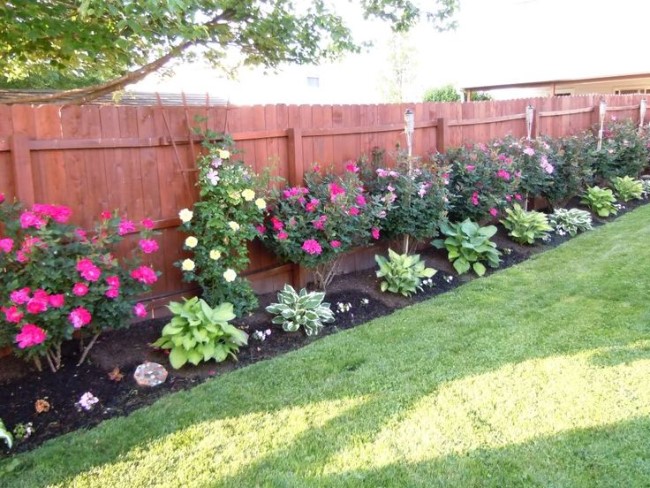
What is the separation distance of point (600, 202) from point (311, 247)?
5.90 metres

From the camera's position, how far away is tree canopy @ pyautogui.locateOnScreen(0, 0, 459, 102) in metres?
5.23

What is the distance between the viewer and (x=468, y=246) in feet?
19.8

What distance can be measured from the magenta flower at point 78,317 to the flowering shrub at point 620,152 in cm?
822

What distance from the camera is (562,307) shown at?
15.3ft

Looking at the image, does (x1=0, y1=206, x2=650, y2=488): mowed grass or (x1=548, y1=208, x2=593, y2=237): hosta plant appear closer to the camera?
(x1=0, y1=206, x2=650, y2=488): mowed grass

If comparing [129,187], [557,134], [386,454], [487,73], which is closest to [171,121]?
[129,187]

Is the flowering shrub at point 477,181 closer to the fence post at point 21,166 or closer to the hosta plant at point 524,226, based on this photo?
the hosta plant at point 524,226

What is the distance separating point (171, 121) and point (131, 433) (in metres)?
2.37

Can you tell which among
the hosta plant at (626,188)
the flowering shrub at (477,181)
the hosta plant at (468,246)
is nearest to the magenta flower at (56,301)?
the hosta plant at (468,246)

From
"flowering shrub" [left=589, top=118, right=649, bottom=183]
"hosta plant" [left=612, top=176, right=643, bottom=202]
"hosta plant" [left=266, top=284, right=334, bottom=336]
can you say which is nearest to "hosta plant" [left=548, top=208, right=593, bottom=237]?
"flowering shrub" [left=589, top=118, right=649, bottom=183]

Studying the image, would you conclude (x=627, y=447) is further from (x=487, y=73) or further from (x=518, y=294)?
(x=487, y=73)

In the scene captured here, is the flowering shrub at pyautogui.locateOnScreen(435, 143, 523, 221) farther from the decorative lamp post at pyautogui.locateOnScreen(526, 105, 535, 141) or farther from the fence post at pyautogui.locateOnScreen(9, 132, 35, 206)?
the fence post at pyautogui.locateOnScreen(9, 132, 35, 206)

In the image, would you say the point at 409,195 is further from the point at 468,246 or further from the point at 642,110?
the point at 642,110

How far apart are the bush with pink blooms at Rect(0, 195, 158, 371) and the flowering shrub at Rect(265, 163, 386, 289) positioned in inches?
55.2
